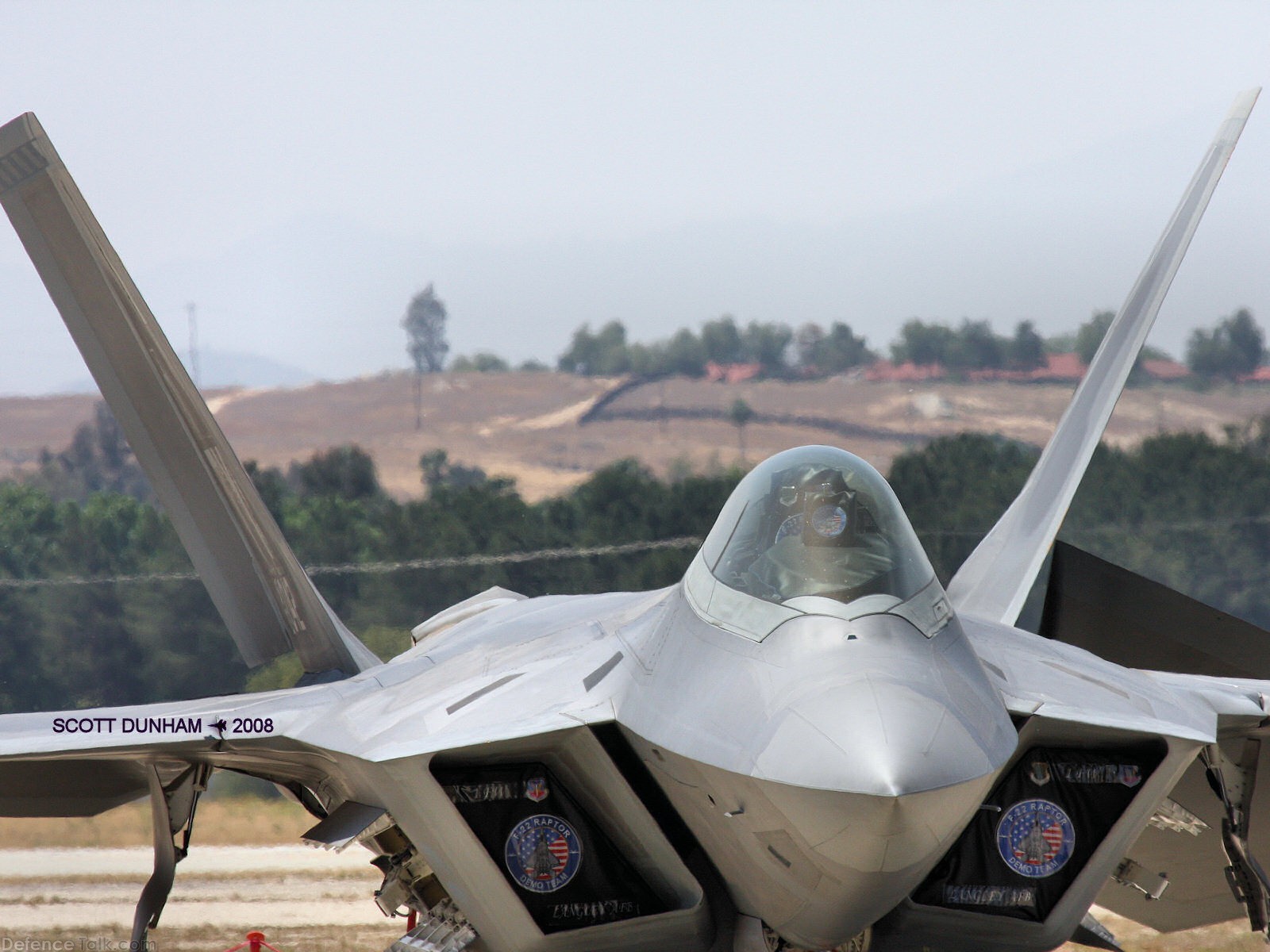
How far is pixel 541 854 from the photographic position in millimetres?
4641

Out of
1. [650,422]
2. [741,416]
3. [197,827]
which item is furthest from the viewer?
[650,422]

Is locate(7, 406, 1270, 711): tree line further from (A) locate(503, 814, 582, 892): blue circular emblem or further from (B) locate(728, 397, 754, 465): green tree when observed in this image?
(A) locate(503, 814, 582, 892): blue circular emblem

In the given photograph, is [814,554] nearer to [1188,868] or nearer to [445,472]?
[1188,868]

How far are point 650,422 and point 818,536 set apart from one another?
54.4ft

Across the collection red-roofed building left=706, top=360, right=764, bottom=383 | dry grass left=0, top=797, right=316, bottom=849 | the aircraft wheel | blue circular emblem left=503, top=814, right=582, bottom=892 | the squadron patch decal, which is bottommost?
dry grass left=0, top=797, right=316, bottom=849

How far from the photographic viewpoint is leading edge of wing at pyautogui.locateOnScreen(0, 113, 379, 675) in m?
6.02

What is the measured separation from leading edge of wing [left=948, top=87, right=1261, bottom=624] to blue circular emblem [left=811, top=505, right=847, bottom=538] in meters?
2.84

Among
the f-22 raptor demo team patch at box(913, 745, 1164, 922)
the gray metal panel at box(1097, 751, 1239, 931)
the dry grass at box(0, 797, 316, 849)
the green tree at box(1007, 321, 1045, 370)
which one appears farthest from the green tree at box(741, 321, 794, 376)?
the f-22 raptor demo team patch at box(913, 745, 1164, 922)

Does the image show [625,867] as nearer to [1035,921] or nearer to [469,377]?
[1035,921]

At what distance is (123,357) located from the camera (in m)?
6.27

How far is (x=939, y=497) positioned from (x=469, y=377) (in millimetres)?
8472

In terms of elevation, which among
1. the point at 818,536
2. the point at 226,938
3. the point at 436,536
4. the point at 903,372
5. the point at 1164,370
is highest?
the point at 818,536

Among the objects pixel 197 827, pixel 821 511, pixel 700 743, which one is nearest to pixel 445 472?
pixel 197 827

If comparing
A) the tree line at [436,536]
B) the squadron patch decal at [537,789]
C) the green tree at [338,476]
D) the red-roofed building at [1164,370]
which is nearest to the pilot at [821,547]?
the squadron patch decal at [537,789]
